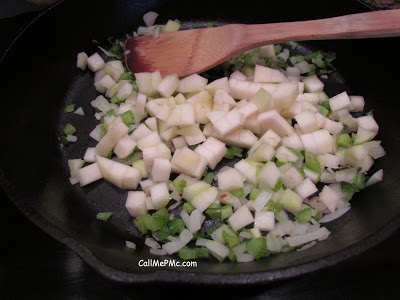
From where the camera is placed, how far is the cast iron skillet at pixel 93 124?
3.52 feet

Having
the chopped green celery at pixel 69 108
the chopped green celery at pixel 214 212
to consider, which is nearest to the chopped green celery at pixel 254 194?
the chopped green celery at pixel 214 212

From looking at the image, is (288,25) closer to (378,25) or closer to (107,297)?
(378,25)

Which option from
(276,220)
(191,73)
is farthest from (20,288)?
(191,73)

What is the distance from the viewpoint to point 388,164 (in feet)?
4.86

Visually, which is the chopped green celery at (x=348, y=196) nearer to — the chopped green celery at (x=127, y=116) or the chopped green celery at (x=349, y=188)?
the chopped green celery at (x=349, y=188)

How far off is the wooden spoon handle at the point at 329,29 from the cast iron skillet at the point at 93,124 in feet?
0.91

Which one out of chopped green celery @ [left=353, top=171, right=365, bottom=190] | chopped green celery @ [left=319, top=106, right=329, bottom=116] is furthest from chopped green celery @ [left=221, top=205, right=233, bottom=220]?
chopped green celery @ [left=319, top=106, right=329, bottom=116]

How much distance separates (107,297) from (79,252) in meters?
0.36

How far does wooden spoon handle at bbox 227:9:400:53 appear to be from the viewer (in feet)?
4.57

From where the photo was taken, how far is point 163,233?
132cm

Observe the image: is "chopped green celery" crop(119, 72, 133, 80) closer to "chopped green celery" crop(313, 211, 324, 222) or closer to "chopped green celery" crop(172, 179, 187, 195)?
"chopped green celery" crop(172, 179, 187, 195)

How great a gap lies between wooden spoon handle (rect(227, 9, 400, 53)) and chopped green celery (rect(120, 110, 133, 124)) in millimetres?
568

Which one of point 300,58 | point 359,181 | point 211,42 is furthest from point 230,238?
point 300,58

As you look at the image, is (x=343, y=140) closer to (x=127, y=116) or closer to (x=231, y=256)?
(x=231, y=256)
